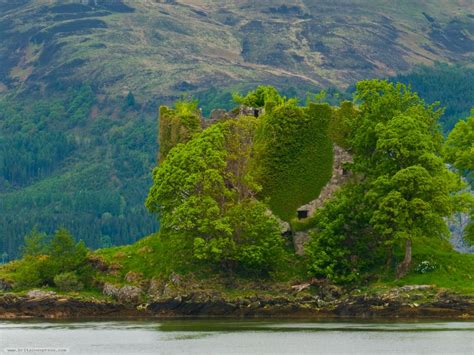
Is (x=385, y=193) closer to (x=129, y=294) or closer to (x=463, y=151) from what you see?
(x=463, y=151)

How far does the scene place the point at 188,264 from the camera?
403 feet

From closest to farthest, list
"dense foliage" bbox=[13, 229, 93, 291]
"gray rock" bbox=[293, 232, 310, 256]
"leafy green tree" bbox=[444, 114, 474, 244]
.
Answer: "dense foliage" bbox=[13, 229, 93, 291], "gray rock" bbox=[293, 232, 310, 256], "leafy green tree" bbox=[444, 114, 474, 244]

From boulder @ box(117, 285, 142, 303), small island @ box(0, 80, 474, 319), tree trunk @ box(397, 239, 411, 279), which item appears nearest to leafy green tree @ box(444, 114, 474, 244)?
small island @ box(0, 80, 474, 319)

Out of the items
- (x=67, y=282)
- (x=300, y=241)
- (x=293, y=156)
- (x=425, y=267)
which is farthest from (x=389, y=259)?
(x=67, y=282)

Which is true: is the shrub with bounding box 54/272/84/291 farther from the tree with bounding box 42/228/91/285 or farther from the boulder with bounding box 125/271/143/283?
the boulder with bounding box 125/271/143/283

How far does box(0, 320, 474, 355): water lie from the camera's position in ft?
304

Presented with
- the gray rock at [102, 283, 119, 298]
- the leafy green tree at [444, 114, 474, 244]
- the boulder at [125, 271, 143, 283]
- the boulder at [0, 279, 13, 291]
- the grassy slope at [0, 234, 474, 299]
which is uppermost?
the leafy green tree at [444, 114, 474, 244]

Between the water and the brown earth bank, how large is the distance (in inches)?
190

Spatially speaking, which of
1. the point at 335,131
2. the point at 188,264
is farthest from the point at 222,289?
the point at 335,131

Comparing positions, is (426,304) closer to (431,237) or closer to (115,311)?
(431,237)

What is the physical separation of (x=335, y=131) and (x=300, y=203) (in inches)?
256

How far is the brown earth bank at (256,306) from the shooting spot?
11250 centimetres

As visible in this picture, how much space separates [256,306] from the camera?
11769 centimetres

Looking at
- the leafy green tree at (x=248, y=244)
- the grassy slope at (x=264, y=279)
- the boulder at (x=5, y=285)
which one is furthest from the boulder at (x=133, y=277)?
the boulder at (x=5, y=285)
